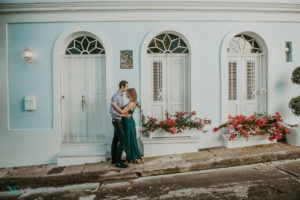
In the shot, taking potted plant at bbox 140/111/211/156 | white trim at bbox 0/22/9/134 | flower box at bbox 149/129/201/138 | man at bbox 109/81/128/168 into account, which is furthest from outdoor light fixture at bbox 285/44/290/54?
white trim at bbox 0/22/9/134

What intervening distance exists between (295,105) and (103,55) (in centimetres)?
520

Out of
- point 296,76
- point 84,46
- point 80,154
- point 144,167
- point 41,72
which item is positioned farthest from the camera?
point 84,46

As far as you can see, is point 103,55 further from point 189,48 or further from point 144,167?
point 144,167

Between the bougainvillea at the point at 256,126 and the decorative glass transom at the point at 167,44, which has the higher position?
the decorative glass transom at the point at 167,44

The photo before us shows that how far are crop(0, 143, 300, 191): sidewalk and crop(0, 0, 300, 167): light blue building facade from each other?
0.43 meters

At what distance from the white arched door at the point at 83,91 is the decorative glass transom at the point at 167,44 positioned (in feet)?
4.54

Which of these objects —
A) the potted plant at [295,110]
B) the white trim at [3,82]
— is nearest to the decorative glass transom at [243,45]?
the potted plant at [295,110]

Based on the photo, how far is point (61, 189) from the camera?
4.11 m

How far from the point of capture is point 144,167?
4.60 metres

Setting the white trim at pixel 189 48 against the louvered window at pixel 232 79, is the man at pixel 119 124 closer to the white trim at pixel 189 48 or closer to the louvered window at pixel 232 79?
the white trim at pixel 189 48

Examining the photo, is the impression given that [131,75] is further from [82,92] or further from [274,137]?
[274,137]

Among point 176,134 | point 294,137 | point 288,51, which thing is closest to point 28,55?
point 176,134

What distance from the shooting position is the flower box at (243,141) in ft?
18.1

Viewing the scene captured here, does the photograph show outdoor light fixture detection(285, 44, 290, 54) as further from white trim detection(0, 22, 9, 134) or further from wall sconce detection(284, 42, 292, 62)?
white trim detection(0, 22, 9, 134)
